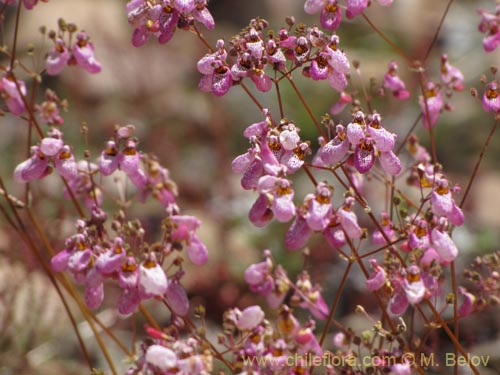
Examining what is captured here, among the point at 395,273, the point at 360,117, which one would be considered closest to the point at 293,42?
the point at 360,117

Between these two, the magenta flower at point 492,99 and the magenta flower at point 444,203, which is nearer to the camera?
the magenta flower at point 444,203

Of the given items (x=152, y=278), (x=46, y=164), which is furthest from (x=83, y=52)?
(x=152, y=278)

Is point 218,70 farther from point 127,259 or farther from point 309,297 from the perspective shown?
point 309,297

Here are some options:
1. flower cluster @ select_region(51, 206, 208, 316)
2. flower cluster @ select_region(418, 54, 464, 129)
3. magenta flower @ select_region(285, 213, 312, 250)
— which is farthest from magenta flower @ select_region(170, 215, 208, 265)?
flower cluster @ select_region(418, 54, 464, 129)

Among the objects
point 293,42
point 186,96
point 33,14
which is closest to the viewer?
point 293,42

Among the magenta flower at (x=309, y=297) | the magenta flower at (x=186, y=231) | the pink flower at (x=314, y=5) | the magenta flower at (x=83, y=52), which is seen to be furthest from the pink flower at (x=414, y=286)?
the magenta flower at (x=83, y=52)

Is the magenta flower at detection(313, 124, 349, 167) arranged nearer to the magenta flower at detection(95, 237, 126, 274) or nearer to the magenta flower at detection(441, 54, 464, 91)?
the magenta flower at detection(95, 237, 126, 274)

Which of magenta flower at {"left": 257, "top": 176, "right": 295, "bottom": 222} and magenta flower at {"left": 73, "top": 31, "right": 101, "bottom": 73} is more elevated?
magenta flower at {"left": 73, "top": 31, "right": 101, "bottom": 73}

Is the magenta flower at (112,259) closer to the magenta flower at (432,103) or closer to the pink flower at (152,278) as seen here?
the pink flower at (152,278)

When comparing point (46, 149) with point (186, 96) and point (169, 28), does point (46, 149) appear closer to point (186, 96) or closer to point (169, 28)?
point (169, 28)
